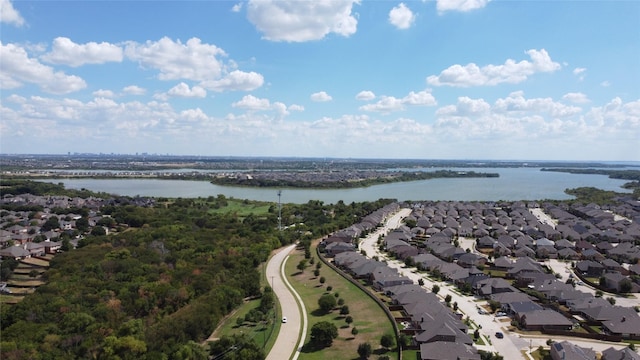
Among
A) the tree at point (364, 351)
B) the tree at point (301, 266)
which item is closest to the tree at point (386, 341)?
the tree at point (364, 351)

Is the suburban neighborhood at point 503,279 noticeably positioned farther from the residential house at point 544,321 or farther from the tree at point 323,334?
the tree at point 323,334

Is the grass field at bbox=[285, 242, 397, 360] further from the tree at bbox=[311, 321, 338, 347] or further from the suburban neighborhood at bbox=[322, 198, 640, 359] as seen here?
the suburban neighborhood at bbox=[322, 198, 640, 359]

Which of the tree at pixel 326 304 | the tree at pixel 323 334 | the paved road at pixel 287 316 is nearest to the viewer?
the paved road at pixel 287 316

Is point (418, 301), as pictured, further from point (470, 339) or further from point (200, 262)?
point (200, 262)

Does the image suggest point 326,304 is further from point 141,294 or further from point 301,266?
point 141,294

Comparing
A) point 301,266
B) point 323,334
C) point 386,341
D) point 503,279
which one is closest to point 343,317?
point 323,334
